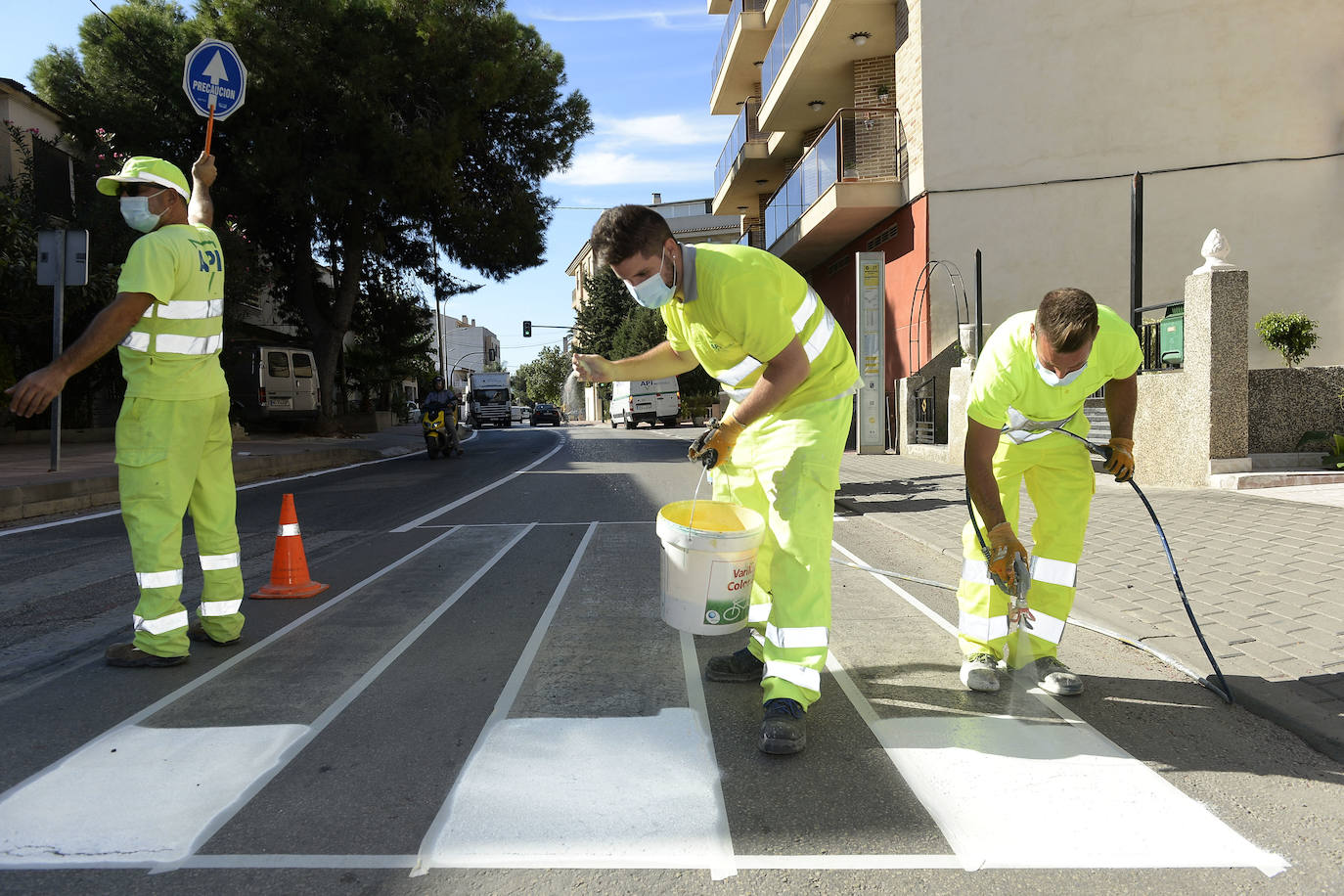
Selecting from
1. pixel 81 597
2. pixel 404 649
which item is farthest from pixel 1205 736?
pixel 81 597

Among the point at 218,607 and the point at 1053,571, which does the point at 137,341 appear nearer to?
the point at 218,607

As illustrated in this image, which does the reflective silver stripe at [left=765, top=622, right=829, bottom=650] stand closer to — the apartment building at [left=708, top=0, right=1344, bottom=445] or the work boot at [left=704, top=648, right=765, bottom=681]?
the work boot at [left=704, top=648, right=765, bottom=681]

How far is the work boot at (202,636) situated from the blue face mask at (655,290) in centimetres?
278

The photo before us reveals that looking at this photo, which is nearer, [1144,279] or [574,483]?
[574,483]

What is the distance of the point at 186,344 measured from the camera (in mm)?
4141

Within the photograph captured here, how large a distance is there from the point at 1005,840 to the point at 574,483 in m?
10.6

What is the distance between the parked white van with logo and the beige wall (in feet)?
62.2

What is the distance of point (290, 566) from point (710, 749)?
362 cm

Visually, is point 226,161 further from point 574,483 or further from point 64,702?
point 64,702

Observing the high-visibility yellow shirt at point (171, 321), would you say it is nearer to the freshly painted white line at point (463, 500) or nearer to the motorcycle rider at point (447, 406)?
the freshly painted white line at point (463, 500)

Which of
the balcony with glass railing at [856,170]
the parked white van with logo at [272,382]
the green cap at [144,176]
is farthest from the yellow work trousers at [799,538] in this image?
the parked white van with logo at [272,382]

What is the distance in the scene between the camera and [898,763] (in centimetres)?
296

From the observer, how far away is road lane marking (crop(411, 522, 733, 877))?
94.2 inches

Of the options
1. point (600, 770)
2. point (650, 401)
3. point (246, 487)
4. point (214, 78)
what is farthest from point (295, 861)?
point (650, 401)
